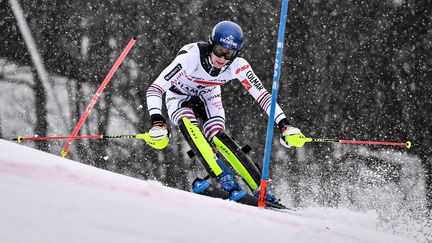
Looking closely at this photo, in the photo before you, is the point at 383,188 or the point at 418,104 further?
the point at 383,188

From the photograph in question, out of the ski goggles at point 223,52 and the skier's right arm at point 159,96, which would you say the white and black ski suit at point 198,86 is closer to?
the skier's right arm at point 159,96

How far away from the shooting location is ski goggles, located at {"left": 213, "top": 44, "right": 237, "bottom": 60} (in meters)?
5.38

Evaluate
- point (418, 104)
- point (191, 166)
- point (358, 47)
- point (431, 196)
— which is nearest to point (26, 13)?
point (191, 166)

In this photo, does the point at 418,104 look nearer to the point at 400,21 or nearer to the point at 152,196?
the point at 400,21

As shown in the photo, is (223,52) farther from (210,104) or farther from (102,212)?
(102,212)

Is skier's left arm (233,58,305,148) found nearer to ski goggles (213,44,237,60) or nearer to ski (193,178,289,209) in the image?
ski goggles (213,44,237,60)

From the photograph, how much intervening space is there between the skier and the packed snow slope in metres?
2.16

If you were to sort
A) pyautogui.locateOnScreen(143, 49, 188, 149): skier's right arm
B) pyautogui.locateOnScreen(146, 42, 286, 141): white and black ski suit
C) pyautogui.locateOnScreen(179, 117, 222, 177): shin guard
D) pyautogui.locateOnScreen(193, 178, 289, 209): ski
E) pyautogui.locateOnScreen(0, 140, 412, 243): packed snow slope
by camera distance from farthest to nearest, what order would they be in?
pyautogui.locateOnScreen(146, 42, 286, 141): white and black ski suit < pyautogui.locateOnScreen(179, 117, 222, 177): shin guard < pyautogui.locateOnScreen(143, 49, 188, 149): skier's right arm < pyautogui.locateOnScreen(193, 178, 289, 209): ski < pyautogui.locateOnScreen(0, 140, 412, 243): packed snow slope

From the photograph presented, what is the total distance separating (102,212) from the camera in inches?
84.4

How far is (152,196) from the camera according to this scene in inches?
106

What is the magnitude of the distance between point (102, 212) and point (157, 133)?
9.83ft

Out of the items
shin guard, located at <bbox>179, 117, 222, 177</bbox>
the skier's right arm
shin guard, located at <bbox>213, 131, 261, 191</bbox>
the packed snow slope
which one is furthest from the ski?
the packed snow slope

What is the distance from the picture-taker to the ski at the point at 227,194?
5117 mm

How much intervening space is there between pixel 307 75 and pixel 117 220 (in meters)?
14.3
